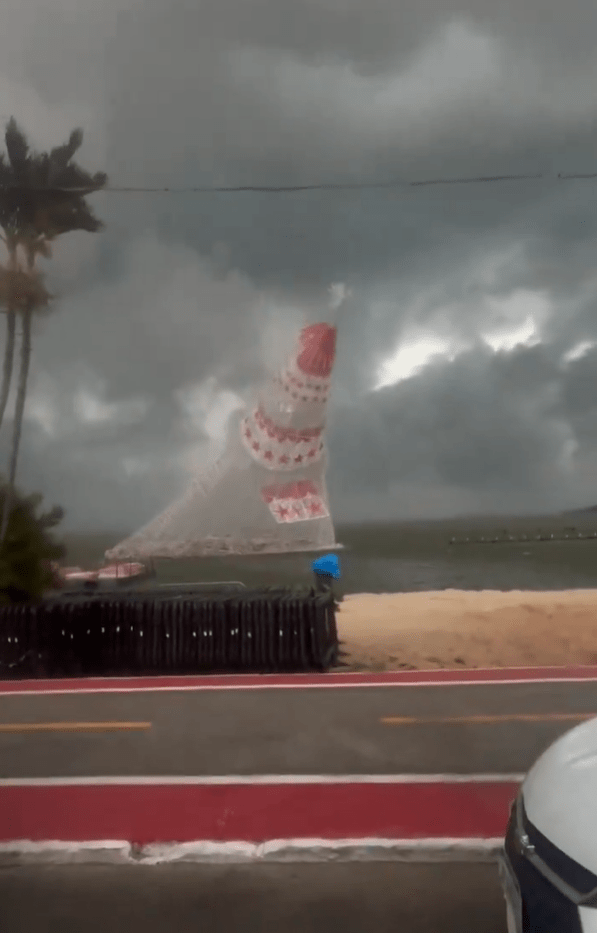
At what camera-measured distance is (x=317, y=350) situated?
94.2 ft

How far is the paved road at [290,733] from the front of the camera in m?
6.72

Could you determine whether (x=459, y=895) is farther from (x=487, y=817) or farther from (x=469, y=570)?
(x=469, y=570)

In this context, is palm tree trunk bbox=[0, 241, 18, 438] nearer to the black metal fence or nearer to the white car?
the black metal fence

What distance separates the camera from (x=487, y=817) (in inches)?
212

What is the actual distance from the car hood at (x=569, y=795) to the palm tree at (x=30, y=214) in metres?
14.7

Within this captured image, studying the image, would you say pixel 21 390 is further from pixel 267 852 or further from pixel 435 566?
pixel 435 566

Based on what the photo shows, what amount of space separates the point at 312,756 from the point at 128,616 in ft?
19.7

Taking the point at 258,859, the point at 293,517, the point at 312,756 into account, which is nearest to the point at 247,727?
the point at 312,756

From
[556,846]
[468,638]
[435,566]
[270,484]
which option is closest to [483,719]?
[556,846]

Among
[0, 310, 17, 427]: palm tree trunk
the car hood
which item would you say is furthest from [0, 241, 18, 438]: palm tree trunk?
the car hood

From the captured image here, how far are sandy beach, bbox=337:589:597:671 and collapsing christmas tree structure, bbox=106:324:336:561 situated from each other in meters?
8.02

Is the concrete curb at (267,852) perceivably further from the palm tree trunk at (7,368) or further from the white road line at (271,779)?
the palm tree trunk at (7,368)

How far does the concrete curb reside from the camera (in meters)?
4.84

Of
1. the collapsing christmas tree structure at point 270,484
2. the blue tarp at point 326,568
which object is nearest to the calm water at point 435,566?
the collapsing christmas tree structure at point 270,484
